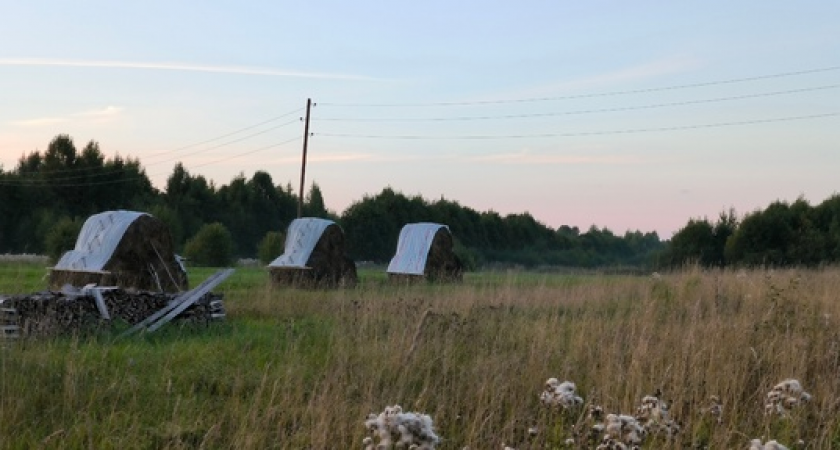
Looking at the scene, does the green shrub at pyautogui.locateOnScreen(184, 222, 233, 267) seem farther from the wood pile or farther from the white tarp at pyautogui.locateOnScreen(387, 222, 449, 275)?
the wood pile

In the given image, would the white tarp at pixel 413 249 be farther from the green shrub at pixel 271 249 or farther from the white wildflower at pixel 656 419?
the white wildflower at pixel 656 419

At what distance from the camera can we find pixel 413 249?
2948 centimetres

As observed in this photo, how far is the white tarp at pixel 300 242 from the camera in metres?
24.2

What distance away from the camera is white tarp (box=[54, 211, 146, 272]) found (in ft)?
59.6

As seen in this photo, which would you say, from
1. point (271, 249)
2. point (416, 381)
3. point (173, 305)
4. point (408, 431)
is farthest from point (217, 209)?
point (408, 431)

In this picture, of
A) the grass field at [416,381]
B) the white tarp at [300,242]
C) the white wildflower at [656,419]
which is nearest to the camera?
the white wildflower at [656,419]

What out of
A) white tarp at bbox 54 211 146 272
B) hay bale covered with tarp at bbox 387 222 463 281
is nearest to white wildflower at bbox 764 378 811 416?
white tarp at bbox 54 211 146 272

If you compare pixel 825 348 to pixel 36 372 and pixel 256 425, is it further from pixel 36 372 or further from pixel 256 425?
pixel 36 372

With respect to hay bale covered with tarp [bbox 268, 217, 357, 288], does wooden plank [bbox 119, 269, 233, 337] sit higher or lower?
lower

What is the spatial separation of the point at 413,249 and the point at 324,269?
5.39 metres

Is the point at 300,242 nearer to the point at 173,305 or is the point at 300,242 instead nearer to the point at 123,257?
the point at 123,257

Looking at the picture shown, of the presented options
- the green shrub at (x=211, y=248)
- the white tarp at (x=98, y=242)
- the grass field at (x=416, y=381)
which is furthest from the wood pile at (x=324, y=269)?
the grass field at (x=416, y=381)

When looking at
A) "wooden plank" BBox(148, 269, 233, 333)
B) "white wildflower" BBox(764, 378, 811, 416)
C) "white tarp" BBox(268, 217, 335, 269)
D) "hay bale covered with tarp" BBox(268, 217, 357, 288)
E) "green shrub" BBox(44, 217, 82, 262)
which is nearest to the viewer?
"white wildflower" BBox(764, 378, 811, 416)

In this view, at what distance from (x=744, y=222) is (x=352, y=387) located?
114 ft
